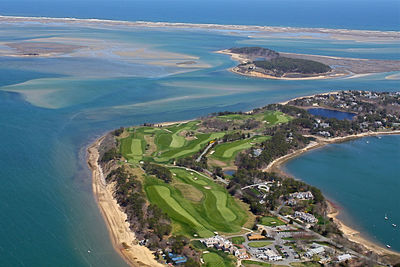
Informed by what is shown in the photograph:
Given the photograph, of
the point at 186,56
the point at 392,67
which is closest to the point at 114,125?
the point at 186,56

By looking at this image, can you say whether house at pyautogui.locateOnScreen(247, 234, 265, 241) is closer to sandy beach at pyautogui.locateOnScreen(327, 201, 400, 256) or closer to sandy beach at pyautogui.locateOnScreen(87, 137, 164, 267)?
sandy beach at pyautogui.locateOnScreen(327, 201, 400, 256)

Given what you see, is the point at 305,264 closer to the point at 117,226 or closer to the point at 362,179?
the point at 117,226

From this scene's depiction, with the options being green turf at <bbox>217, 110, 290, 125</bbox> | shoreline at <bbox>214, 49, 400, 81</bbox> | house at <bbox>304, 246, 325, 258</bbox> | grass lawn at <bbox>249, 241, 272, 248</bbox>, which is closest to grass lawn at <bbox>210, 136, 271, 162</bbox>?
green turf at <bbox>217, 110, 290, 125</bbox>

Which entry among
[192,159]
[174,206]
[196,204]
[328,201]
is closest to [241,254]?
[196,204]

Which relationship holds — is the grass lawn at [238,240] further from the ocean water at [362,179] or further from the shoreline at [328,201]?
the ocean water at [362,179]

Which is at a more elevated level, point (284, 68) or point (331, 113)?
point (284, 68)

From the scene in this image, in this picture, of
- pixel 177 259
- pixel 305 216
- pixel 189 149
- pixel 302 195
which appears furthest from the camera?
pixel 189 149

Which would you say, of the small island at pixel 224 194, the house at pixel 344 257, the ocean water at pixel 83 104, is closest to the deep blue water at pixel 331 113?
the small island at pixel 224 194
